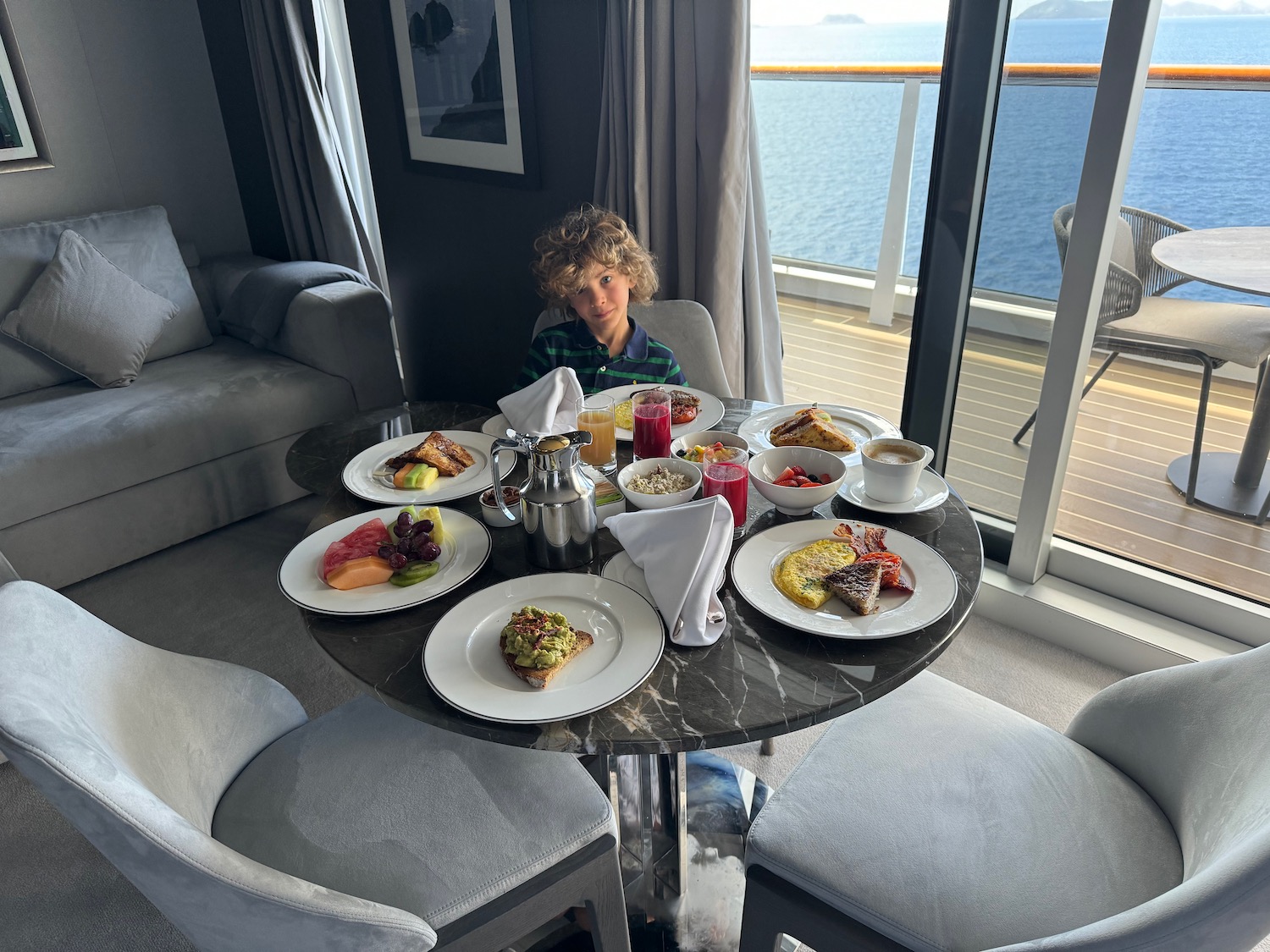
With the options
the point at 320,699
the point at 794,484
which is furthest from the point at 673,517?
the point at 320,699

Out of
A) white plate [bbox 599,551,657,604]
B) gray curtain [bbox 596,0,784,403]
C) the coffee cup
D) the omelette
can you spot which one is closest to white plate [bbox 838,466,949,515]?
the coffee cup

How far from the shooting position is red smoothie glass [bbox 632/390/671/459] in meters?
1.57

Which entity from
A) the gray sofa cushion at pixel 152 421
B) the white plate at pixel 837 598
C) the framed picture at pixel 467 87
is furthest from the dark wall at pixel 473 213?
the white plate at pixel 837 598

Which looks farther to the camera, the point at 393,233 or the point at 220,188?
the point at 220,188

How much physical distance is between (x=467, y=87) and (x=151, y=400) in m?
1.56

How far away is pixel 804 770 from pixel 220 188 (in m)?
4.05

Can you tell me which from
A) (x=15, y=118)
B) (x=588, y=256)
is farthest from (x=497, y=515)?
(x=15, y=118)

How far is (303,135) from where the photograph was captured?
11.7 feet

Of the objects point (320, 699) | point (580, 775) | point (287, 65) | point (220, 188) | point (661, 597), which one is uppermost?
point (287, 65)

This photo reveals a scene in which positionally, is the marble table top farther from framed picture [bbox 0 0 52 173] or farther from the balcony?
framed picture [bbox 0 0 52 173]

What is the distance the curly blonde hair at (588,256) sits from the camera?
6.53 ft

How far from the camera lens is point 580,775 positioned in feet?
4.09

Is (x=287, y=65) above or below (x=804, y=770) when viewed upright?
above

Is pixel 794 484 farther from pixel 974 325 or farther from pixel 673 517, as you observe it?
pixel 974 325
